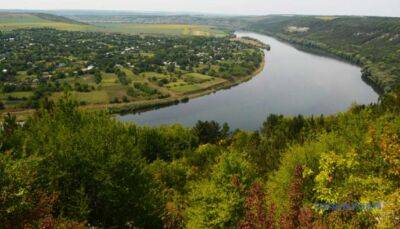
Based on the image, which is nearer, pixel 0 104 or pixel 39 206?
pixel 39 206

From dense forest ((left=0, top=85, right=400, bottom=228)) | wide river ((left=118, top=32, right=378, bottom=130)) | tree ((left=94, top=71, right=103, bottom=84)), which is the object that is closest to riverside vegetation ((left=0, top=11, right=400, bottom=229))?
dense forest ((left=0, top=85, right=400, bottom=228))

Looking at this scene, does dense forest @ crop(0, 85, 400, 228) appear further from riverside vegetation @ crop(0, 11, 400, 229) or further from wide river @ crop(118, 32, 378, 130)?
wide river @ crop(118, 32, 378, 130)

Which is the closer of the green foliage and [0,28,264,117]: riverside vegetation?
the green foliage

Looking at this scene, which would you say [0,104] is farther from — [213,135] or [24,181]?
[24,181]

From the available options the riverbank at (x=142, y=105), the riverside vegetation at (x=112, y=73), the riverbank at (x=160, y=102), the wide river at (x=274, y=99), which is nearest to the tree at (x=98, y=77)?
the riverside vegetation at (x=112, y=73)

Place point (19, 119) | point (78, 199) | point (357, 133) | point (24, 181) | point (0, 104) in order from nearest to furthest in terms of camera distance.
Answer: point (24, 181) < point (78, 199) < point (357, 133) < point (19, 119) < point (0, 104)

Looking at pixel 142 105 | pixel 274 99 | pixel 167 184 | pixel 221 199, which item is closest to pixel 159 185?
pixel 221 199

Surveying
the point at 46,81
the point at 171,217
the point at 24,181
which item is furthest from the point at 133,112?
the point at 24,181

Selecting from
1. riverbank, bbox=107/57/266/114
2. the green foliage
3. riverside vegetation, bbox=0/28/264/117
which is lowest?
riverbank, bbox=107/57/266/114

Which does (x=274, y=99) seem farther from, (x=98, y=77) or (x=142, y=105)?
(x=98, y=77)
